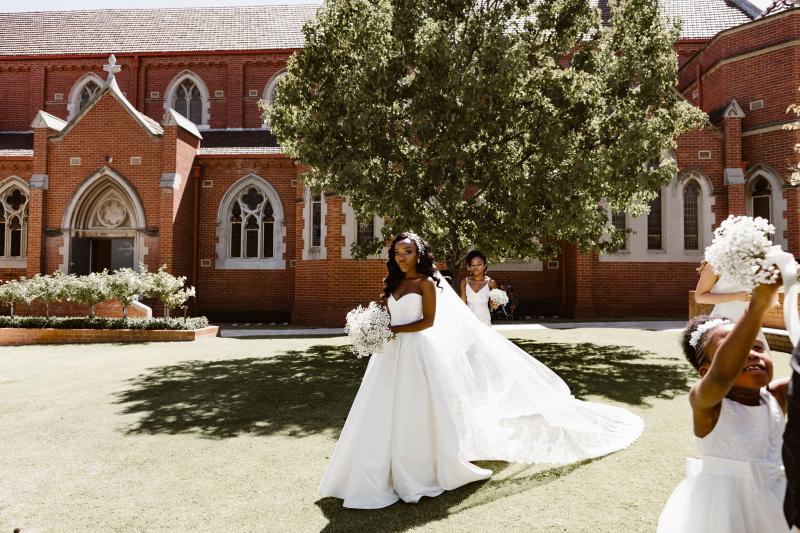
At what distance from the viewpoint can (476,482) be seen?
13.7 ft

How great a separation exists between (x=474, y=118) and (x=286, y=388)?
5.76 meters

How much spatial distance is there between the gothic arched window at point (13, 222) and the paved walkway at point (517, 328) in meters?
9.32

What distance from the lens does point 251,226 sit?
19828 millimetres

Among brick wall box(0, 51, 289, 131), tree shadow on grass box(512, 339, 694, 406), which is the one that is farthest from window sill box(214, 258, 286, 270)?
tree shadow on grass box(512, 339, 694, 406)

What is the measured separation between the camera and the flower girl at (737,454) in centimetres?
201

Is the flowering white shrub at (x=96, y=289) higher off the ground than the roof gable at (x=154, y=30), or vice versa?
the roof gable at (x=154, y=30)

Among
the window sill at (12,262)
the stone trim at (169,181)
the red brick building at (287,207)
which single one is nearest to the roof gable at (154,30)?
the red brick building at (287,207)

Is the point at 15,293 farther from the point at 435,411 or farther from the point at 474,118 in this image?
the point at 435,411

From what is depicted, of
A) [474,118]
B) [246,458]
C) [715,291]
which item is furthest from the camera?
[474,118]

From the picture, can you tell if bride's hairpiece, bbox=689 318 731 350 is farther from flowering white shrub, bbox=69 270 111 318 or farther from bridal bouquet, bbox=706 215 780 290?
flowering white shrub, bbox=69 270 111 318

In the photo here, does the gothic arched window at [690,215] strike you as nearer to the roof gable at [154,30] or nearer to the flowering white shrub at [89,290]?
the roof gable at [154,30]

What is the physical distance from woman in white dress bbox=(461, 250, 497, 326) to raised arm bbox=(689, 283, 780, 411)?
5633mm

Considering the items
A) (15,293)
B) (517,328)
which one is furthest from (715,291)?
(15,293)

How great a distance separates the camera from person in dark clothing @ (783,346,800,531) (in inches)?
60.0
